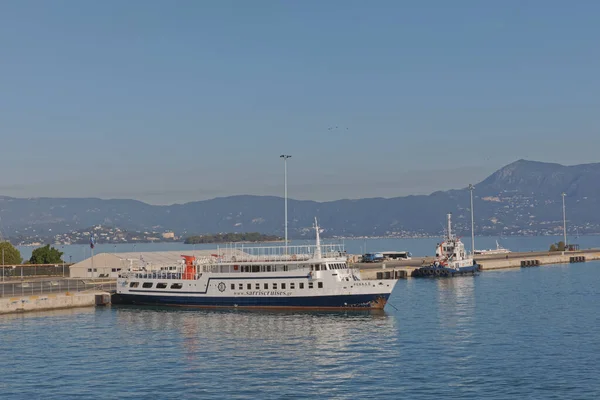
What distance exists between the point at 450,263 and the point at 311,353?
2804 inches

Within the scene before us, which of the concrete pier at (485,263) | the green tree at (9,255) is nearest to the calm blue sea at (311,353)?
the concrete pier at (485,263)

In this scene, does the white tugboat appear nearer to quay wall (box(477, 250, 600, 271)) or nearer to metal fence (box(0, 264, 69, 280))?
quay wall (box(477, 250, 600, 271))

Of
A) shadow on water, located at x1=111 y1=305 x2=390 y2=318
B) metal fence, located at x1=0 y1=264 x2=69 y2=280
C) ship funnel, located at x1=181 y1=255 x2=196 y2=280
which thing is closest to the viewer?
shadow on water, located at x1=111 y1=305 x2=390 y2=318

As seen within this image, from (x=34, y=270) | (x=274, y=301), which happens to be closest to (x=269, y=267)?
(x=274, y=301)

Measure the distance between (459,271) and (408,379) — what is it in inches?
3060

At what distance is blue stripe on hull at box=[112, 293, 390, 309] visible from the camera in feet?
224

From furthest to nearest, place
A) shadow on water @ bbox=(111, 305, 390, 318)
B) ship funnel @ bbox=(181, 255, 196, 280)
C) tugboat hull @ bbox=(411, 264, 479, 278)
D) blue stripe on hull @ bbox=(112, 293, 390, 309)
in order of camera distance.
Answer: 1. tugboat hull @ bbox=(411, 264, 479, 278)
2. ship funnel @ bbox=(181, 255, 196, 280)
3. blue stripe on hull @ bbox=(112, 293, 390, 309)
4. shadow on water @ bbox=(111, 305, 390, 318)

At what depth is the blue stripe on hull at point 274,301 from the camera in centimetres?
6831

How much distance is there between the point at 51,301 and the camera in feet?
233

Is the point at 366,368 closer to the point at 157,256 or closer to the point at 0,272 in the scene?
the point at 157,256

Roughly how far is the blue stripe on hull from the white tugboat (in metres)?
46.2

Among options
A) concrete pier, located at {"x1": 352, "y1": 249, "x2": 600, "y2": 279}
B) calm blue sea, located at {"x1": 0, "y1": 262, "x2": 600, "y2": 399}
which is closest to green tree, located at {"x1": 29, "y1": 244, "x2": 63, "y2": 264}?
calm blue sea, located at {"x1": 0, "y1": 262, "x2": 600, "y2": 399}

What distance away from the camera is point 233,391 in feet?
123

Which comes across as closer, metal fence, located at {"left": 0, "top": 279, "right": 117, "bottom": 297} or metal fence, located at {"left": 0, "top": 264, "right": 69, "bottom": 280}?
metal fence, located at {"left": 0, "top": 279, "right": 117, "bottom": 297}
